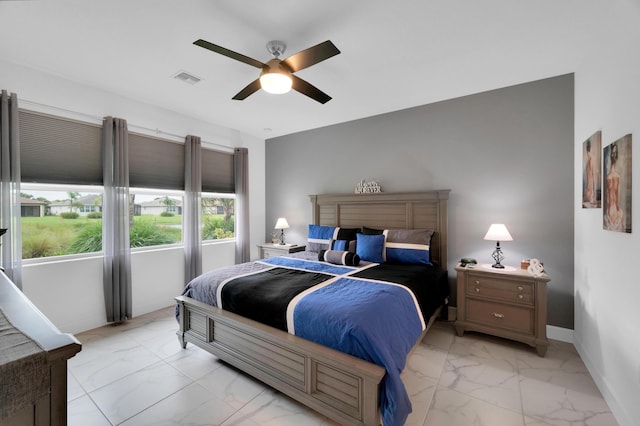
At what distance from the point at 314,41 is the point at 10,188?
3.12 meters

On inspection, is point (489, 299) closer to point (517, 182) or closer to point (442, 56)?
point (517, 182)

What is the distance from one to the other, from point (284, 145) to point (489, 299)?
3.90m

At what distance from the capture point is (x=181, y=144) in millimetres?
4086

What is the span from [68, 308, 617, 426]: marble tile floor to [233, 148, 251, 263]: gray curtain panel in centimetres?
207

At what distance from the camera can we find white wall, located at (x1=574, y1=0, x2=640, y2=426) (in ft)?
5.46

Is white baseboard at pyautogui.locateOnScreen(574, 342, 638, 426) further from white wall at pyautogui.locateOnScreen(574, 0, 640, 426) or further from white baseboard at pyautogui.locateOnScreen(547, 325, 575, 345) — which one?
white baseboard at pyautogui.locateOnScreen(547, 325, 575, 345)

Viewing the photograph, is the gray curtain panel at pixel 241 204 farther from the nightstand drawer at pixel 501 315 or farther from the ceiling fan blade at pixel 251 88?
the nightstand drawer at pixel 501 315

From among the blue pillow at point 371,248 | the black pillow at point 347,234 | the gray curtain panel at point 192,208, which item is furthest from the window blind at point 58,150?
the blue pillow at point 371,248

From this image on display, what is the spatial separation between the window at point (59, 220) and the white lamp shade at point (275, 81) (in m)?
2.51

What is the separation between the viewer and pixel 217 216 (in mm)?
4723

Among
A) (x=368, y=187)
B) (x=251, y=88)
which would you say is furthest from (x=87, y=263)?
(x=368, y=187)

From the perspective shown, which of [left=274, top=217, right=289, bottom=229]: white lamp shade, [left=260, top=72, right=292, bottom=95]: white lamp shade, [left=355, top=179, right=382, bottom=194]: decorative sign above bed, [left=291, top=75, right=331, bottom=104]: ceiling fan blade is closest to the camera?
[left=260, top=72, right=292, bottom=95]: white lamp shade

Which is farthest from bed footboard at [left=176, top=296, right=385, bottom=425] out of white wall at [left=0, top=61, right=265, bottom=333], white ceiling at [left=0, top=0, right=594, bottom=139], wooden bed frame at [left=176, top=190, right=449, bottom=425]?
white ceiling at [left=0, top=0, right=594, bottom=139]

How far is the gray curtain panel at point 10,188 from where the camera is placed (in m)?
2.57
